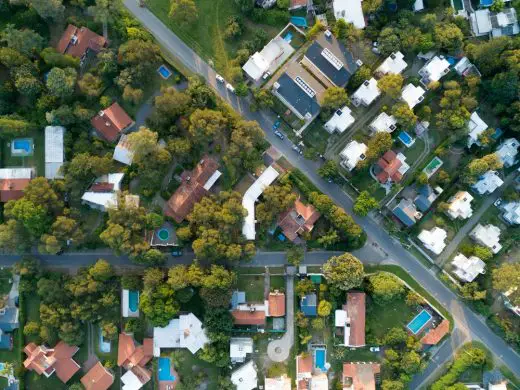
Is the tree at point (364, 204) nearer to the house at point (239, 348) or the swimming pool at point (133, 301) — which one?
the house at point (239, 348)

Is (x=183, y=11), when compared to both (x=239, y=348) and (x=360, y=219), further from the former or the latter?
(x=239, y=348)

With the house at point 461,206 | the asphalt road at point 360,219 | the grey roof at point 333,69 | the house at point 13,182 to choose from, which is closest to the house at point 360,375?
the asphalt road at point 360,219

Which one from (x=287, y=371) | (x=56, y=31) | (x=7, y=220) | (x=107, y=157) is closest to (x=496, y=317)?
(x=287, y=371)

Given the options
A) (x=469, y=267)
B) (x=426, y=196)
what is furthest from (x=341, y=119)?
(x=469, y=267)

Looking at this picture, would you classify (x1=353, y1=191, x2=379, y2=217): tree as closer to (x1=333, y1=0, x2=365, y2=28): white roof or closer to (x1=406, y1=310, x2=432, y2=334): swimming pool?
(x1=406, y1=310, x2=432, y2=334): swimming pool

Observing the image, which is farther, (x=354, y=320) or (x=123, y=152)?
(x=354, y=320)

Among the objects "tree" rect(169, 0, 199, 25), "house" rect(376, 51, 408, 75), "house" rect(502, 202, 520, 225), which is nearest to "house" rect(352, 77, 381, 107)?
"house" rect(376, 51, 408, 75)

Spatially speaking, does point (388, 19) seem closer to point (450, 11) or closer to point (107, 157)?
point (450, 11)
